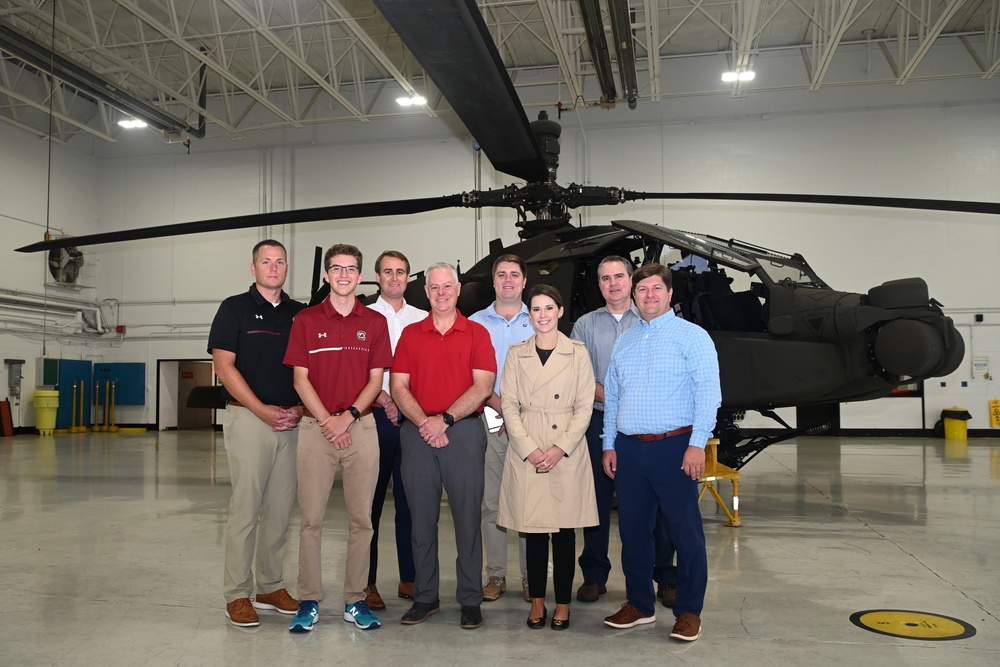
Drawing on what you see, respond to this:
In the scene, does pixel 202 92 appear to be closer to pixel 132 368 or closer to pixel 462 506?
pixel 132 368

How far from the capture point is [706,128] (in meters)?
16.1

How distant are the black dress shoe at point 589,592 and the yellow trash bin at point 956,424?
13779 millimetres

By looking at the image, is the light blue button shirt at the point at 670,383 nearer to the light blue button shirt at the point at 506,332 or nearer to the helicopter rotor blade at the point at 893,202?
the light blue button shirt at the point at 506,332

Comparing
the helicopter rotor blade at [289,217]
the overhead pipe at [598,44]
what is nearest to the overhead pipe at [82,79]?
the helicopter rotor blade at [289,217]

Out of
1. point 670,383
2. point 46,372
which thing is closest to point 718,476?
point 670,383

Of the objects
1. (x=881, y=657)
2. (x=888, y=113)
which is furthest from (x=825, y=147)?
(x=881, y=657)

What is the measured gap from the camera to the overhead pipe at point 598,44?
10547 millimetres

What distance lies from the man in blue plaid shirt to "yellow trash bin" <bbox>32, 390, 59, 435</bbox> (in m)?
17.6

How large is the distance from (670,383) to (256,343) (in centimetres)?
201

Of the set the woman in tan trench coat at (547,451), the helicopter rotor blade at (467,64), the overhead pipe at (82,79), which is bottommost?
the woman in tan trench coat at (547,451)

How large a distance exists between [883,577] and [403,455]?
289 centimetres

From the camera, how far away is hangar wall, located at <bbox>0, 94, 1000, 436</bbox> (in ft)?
50.0

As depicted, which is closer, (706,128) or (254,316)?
(254,316)

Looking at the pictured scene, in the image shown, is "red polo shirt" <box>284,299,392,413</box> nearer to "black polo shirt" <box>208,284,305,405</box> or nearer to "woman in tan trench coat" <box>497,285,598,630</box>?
"black polo shirt" <box>208,284,305,405</box>
